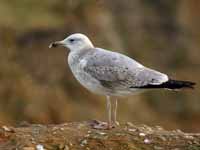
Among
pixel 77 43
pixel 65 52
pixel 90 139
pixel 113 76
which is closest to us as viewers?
pixel 90 139

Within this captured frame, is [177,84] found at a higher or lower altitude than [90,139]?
higher

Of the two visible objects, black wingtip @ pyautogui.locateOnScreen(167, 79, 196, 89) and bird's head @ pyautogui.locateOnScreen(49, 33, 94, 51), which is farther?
bird's head @ pyautogui.locateOnScreen(49, 33, 94, 51)

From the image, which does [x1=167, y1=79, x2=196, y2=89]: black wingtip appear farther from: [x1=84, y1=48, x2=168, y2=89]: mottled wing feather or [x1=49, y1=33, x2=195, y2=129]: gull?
[x1=84, y1=48, x2=168, y2=89]: mottled wing feather

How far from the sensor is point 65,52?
24.4m

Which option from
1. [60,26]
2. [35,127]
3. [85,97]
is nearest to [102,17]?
[60,26]

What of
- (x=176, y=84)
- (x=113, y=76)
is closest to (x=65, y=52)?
(x=113, y=76)

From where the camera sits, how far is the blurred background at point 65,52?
75.8 ft

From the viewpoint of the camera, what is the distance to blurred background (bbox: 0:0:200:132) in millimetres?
23109

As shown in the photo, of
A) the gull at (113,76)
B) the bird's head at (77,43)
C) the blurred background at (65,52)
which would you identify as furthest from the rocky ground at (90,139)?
the blurred background at (65,52)

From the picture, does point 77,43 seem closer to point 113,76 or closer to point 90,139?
point 113,76

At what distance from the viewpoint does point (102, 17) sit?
28.1 meters

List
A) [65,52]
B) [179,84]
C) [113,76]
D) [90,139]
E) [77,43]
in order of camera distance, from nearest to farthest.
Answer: [179,84] → [90,139] → [113,76] → [77,43] → [65,52]

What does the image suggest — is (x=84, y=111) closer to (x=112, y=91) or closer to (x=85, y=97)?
(x=85, y=97)

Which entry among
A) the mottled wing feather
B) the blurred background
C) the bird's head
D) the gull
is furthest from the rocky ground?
the blurred background
